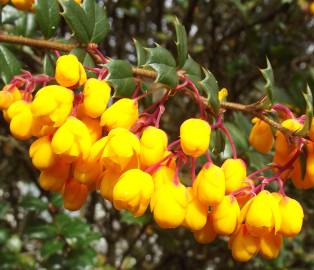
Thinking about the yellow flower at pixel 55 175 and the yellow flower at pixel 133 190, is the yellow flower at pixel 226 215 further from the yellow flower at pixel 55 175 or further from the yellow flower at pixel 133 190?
the yellow flower at pixel 55 175

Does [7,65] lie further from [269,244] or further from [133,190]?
[269,244]

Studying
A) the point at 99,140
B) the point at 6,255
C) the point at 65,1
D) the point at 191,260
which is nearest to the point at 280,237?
the point at 99,140

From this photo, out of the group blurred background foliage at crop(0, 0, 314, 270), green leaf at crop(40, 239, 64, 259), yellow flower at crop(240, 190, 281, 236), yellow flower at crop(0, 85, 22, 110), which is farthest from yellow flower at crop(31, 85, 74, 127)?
blurred background foliage at crop(0, 0, 314, 270)

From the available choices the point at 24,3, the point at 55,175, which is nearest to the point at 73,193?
the point at 55,175

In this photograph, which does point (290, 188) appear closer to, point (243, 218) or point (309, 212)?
point (309, 212)

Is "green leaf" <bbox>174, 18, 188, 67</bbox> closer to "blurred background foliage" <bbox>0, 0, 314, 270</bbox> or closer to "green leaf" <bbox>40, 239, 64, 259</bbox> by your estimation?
"green leaf" <bbox>40, 239, 64, 259</bbox>
